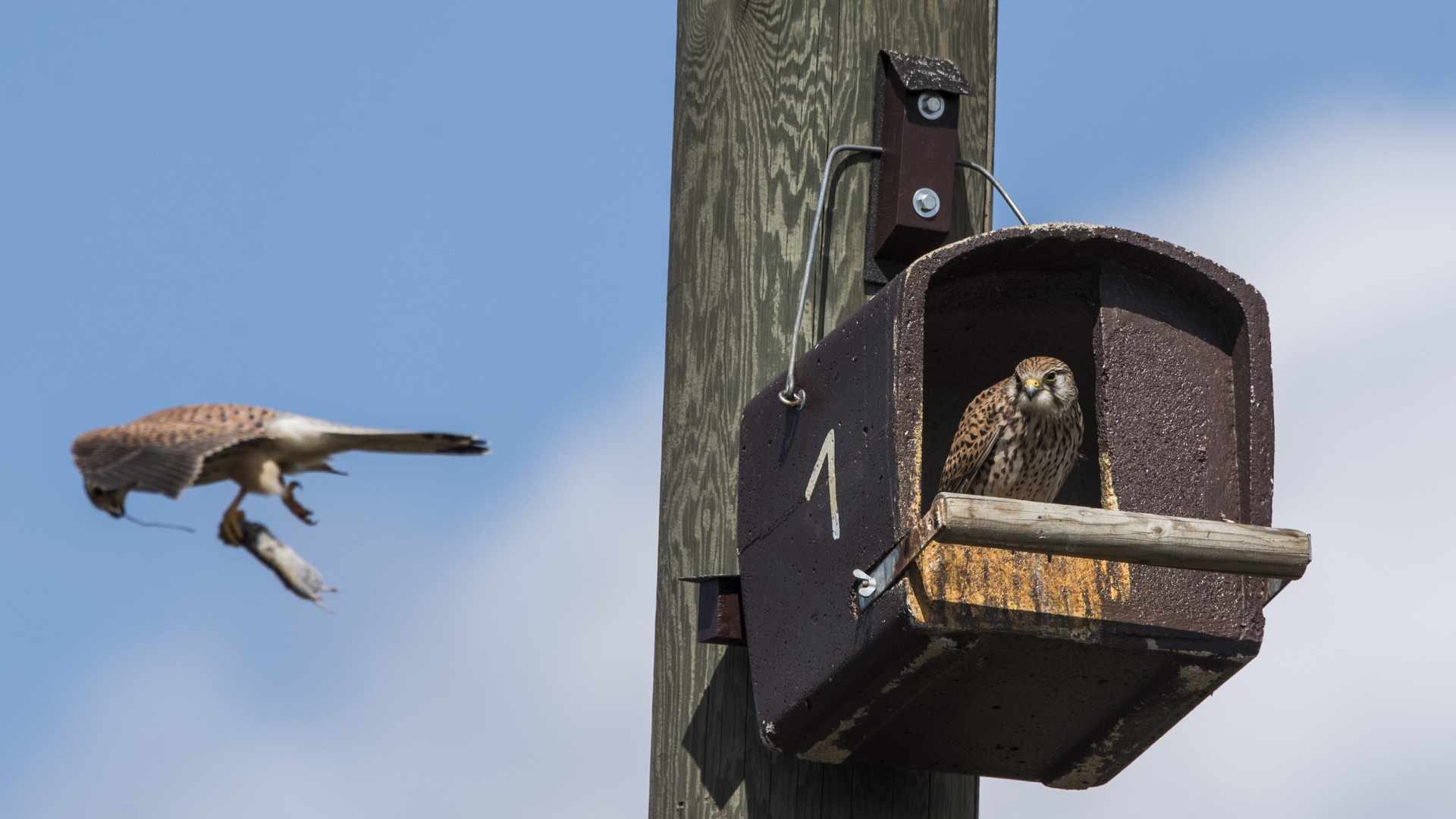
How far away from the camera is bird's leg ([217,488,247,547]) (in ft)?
10.9

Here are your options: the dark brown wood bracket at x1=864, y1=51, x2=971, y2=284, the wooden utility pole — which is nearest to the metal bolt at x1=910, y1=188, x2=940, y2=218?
the dark brown wood bracket at x1=864, y1=51, x2=971, y2=284

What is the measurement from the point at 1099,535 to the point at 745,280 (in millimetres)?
1163

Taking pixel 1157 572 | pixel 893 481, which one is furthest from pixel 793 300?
pixel 1157 572

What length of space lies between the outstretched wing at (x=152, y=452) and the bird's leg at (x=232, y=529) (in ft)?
0.27

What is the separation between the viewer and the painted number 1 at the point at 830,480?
13.9ft

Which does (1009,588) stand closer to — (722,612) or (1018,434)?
(722,612)

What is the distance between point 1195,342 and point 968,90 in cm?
77

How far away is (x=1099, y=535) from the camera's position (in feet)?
12.4

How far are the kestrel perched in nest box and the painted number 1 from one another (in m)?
0.77

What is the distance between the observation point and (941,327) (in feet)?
17.1

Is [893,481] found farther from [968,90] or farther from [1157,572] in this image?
[968,90]

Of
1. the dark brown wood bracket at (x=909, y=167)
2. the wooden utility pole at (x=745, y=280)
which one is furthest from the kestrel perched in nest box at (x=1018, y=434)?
the dark brown wood bracket at (x=909, y=167)

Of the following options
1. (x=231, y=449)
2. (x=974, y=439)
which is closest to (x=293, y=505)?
(x=231, y=449)

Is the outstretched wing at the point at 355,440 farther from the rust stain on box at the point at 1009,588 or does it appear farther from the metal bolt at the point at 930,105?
the metal bolt at the point at 930,105
